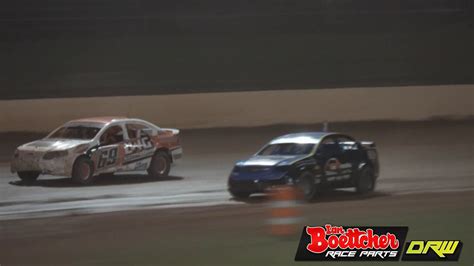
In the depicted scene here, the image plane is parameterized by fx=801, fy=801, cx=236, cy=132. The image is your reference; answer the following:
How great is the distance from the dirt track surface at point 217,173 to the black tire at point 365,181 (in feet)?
0.84

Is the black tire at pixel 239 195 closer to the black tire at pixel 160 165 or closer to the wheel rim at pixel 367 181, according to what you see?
the wheel rim at pixel 367 181

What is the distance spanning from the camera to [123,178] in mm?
17953

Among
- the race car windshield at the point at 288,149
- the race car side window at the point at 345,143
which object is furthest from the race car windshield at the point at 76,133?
the race car side window at the point at 345,143

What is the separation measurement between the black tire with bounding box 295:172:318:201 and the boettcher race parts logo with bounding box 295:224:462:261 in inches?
236

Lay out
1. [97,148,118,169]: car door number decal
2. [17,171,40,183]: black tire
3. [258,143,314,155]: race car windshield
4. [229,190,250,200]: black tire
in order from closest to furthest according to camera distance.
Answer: [229,190,250,200]: black tire, [258,143,314,155]: race car windshield, [17,171,40,183]: black tire, [97,148,118,169]: car door number decal

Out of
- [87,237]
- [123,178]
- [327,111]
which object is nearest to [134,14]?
[327,111]

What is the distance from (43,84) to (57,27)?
536 centimetres

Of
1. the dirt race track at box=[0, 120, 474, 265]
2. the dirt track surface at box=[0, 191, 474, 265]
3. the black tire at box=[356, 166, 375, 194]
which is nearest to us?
the dirt track surface at box=[0, 191, 474, 265]

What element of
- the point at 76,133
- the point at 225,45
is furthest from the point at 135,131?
the point at 225,45

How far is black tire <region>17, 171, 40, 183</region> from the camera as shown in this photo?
16.6m

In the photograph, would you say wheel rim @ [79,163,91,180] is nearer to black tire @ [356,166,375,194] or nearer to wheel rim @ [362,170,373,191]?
black tire @ [356,166,375,194]

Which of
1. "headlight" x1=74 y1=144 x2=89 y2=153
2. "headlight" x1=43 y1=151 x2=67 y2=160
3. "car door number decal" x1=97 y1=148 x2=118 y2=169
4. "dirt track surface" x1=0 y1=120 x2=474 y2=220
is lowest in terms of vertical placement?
"dirt track surface" x1=0 y1=120 x2=474 y2=220

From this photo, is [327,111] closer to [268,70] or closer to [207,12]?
[268,70]

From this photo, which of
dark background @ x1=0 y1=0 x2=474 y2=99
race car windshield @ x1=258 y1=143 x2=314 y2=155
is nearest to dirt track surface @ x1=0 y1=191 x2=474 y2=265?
race car windshield @ x1=258 y1=143 x2=314 y2=155
